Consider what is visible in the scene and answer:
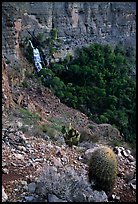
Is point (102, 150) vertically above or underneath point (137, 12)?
underneath

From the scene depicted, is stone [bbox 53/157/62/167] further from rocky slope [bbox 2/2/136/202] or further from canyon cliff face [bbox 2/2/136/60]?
canyon cliff face [bbox 2/2/136/60]

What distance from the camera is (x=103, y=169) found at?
739 centimetres

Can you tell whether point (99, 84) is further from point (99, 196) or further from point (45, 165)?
point (99, 196)

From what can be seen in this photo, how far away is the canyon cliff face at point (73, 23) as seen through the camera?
54.8 feet

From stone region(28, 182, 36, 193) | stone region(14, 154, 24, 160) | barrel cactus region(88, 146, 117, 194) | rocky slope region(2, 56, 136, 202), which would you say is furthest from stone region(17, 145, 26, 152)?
barrel cactus region(88, 146, 117, 194)

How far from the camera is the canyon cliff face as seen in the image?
16717 millimetres

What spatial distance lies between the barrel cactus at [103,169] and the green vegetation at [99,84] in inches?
330

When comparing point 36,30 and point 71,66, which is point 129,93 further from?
point 36,30

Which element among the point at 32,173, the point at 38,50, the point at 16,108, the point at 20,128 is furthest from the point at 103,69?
the point at 32,173

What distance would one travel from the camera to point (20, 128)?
968cm

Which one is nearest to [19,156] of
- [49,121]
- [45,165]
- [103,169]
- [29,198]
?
[45,165]

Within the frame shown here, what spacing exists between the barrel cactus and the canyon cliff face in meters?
8.92

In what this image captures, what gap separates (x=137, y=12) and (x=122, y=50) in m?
1.64

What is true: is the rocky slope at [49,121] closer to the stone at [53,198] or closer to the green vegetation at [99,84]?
the stone at [53,198]
